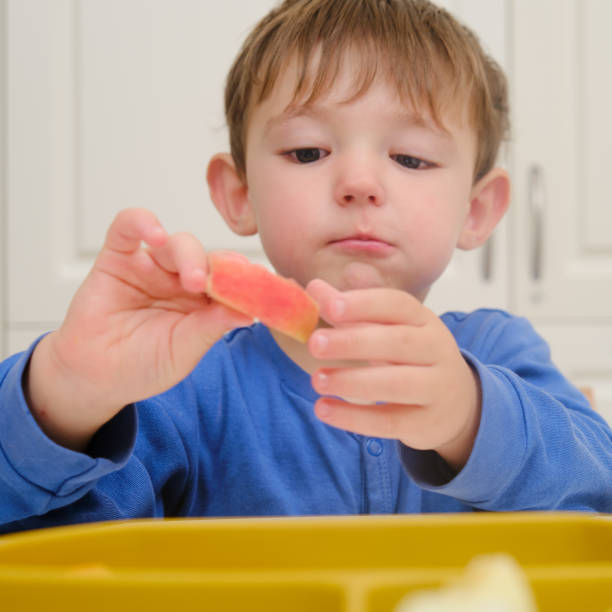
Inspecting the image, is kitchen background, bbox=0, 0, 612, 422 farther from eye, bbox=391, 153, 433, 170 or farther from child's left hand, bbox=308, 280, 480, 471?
child's left hand, bbox=308, 280, 480, 471

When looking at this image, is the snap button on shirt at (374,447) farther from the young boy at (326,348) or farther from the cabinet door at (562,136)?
the cabinet door at (562,136)

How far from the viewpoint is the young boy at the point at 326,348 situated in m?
0.51

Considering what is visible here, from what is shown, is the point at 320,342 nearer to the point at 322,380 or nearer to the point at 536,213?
the point at 322,380

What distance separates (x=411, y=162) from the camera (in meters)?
0.77

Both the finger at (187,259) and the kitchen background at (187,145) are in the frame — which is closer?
the finger at (187,259)

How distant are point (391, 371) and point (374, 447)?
0.93ft

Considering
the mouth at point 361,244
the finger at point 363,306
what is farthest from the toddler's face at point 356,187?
the finger at point 363,306

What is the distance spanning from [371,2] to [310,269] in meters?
0.31

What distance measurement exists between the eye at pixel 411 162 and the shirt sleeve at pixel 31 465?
1.24 ft

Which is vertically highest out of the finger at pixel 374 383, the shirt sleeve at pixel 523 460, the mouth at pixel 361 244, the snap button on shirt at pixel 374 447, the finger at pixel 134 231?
the finger at pixel 134 231

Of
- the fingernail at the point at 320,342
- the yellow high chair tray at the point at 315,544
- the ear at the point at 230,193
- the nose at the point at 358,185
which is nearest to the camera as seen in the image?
the yellow high chair tray at the point at 315,544

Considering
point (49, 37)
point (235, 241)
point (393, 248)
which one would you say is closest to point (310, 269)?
point (393, 248)

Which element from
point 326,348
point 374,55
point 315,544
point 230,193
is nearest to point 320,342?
point 326,348

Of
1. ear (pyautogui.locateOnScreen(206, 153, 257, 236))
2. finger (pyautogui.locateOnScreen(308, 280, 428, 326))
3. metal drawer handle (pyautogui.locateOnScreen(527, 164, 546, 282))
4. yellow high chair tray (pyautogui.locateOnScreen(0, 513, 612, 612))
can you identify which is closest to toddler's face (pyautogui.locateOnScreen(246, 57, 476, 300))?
ear (pyautogui.locateOnScreen(206, 153, 257, 236))
